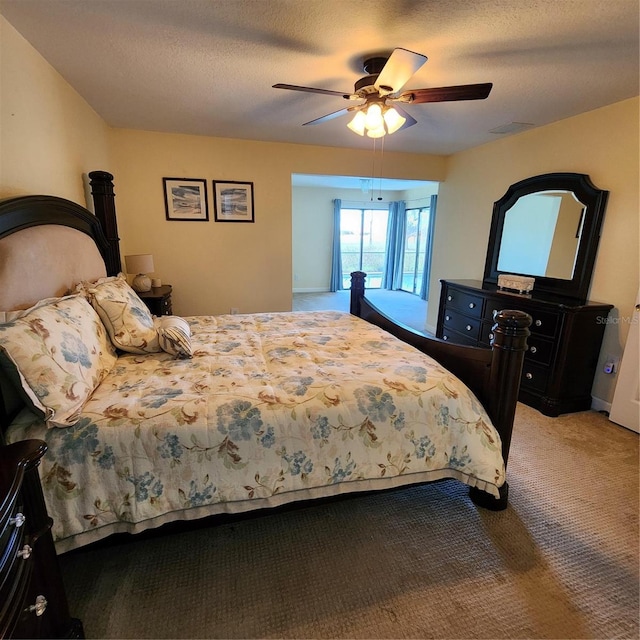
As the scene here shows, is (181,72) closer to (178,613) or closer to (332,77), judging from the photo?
(332,77)

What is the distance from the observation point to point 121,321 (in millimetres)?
2010

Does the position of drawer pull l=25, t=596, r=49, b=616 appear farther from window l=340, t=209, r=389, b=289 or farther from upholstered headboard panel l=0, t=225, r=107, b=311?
window l=340, t=209, r=389, b=289

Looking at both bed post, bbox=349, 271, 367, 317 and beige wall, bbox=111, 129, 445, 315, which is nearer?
bed post, bbox=349, 271, 367, 317

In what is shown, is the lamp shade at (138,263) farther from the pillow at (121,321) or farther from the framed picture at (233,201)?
the pillow at (121,321)

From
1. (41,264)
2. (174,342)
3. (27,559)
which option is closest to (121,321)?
(174,342)

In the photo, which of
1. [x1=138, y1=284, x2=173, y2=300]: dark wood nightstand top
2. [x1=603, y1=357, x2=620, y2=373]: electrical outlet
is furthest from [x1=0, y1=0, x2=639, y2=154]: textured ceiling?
[x1=603, y1=357, x2=620, y2=373]: electrical outlet

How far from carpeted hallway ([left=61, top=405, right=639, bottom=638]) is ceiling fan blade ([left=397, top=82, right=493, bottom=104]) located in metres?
2.21

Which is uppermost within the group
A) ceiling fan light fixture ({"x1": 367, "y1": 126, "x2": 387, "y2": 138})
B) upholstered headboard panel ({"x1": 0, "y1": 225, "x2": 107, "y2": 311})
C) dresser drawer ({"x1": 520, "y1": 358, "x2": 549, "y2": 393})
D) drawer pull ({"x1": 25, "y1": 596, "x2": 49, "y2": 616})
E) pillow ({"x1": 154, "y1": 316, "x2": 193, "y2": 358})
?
ceiling fan light fixture ({"x1": 367, "y1": 126, "x2": 387, "y2": 138})

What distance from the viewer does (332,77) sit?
2400 mm

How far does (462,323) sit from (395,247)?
5124 mm

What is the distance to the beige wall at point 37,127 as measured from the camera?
1.86 metres

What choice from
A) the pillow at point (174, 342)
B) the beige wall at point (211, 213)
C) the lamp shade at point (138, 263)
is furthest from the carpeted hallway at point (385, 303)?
the pillow at point (174, 342)

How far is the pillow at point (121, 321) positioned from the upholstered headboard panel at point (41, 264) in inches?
5.9

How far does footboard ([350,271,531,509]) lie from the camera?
167cm
